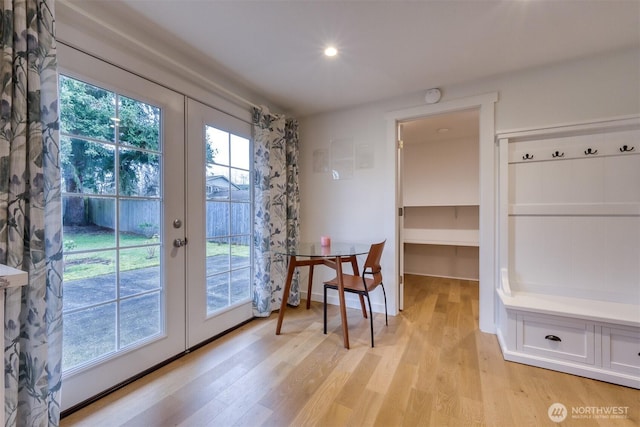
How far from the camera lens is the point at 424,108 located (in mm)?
2518

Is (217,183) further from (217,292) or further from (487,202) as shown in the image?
(487,202)

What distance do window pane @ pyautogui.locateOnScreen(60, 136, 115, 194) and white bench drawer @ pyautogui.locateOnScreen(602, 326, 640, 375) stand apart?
10.2 feet

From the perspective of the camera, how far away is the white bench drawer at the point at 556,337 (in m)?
1.69

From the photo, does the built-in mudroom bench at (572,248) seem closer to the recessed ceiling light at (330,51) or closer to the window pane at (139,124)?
→ the recessed ceiling light at (330,51)

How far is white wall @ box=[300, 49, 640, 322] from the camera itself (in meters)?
1.93

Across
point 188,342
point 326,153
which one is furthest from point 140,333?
point 326,153

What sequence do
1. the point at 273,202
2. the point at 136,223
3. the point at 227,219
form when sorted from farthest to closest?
1. the point at 273,202
2. the point at 227,219
3. the point at 136,223

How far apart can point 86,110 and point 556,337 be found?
10.4 feet

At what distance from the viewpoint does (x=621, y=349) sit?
1.61 m

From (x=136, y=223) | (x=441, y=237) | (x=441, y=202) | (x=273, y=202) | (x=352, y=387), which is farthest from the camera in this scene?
(x=441, y=237)

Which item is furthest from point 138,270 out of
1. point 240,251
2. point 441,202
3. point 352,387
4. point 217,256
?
point 441,202

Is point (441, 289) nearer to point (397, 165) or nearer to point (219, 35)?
point (397, 165)

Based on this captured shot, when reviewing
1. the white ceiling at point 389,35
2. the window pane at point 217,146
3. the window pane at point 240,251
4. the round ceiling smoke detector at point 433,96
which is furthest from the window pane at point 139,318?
the round ceiling smoke detector at point 433,96

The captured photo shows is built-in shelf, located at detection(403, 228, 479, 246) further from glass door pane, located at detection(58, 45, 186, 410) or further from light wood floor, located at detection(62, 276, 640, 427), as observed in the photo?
glass door pane, located at detection(58, 45, 186, 410)
